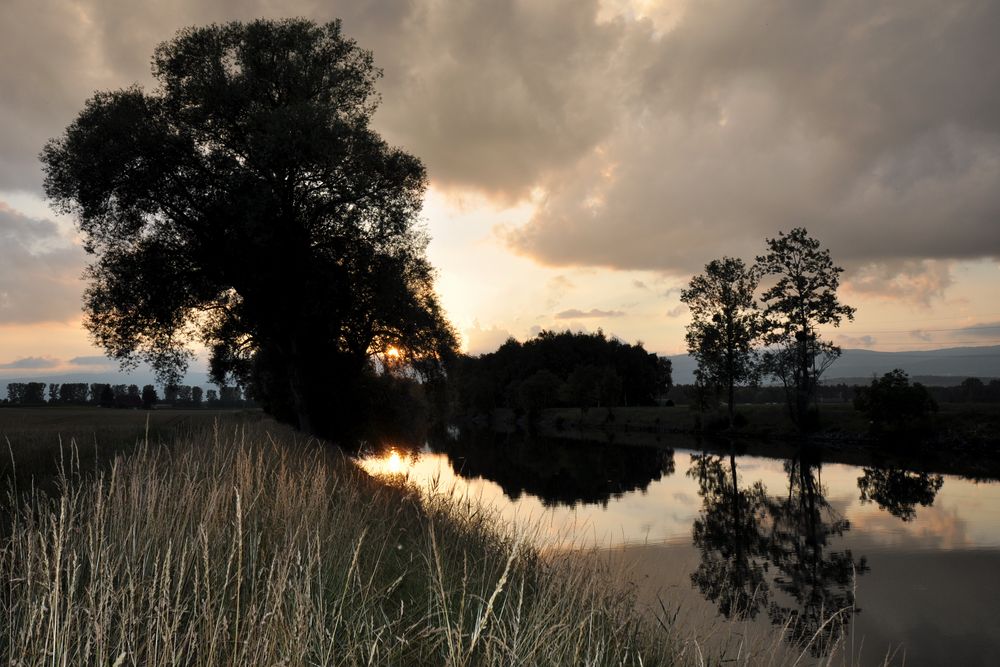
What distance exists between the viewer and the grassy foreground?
10.3 feet

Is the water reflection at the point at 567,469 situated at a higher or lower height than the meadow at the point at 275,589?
lower

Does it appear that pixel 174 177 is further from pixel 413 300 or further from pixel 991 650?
pixel 991 650

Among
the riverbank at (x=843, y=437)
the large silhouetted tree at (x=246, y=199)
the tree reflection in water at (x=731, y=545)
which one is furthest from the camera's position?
the riverbank at (x=843, y=437)

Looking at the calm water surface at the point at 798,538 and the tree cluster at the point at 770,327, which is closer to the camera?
the calm water surface at the point at 798,538

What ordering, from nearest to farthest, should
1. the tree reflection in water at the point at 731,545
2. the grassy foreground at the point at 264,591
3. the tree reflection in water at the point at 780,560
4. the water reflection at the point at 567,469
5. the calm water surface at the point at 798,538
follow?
1. the grassy foreground at the point at 264,591
2. the calm water surface at the point at 798,538
3. the tree reflection in water at the point at 780,560
4. the tree reflection in water at the point at 731,545
5. the water reflection at the point at 567,469

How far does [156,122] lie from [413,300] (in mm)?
9329

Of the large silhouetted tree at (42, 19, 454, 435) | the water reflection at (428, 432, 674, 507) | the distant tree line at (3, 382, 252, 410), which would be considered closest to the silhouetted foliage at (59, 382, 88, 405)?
the distant tree line at (3, 382, 252, 410)

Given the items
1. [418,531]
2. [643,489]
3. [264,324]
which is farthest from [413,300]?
[418,531]

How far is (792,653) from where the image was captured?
10.2 meters

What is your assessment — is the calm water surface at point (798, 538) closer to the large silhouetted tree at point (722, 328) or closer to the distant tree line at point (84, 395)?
the large silhouetted tree at point (722, 328)

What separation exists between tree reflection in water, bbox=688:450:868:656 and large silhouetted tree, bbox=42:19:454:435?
39.1 feet

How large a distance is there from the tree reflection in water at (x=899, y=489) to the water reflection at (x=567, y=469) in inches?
327

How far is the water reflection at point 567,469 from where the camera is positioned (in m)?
26.1

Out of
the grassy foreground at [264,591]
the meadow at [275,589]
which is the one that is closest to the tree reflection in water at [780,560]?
the meadow at [275,589]
